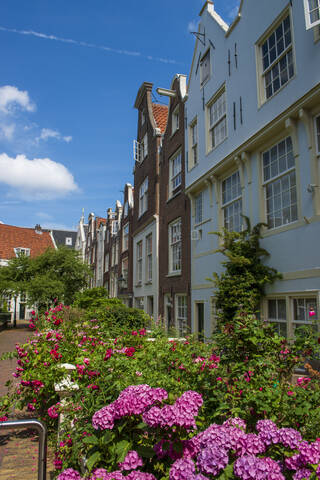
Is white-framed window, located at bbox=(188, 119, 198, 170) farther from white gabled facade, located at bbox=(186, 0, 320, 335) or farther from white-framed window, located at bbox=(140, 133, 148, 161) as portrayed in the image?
white-framed window, located at bbox=(140, 133, 148, 161)

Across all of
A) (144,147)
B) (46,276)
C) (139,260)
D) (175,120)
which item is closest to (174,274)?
(139,260)

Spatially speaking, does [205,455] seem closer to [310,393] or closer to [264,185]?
[310,393]

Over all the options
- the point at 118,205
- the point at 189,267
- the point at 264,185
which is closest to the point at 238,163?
the point at 264,185

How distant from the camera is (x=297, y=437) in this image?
7.82 feet

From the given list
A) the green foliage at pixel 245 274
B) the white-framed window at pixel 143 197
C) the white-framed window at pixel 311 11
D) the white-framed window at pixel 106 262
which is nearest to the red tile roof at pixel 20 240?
the white-framed window at pixel 106 262

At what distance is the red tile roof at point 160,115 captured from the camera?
22.0m

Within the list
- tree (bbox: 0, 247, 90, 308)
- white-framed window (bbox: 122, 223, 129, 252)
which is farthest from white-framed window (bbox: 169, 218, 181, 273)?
tree (bbox: 0, 247, 90, 308)

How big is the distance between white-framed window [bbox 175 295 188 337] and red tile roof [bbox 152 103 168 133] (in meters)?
11.2

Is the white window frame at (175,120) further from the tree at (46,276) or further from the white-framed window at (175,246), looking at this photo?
the tree at (46,276)

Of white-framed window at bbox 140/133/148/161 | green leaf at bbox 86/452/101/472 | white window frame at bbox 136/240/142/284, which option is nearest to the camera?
green leaf at bbox 86/452/101/472

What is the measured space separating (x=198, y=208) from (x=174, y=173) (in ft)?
12.9

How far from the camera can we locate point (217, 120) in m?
12.6

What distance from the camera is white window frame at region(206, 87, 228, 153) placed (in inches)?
482

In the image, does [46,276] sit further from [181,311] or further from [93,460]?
[93,460]
